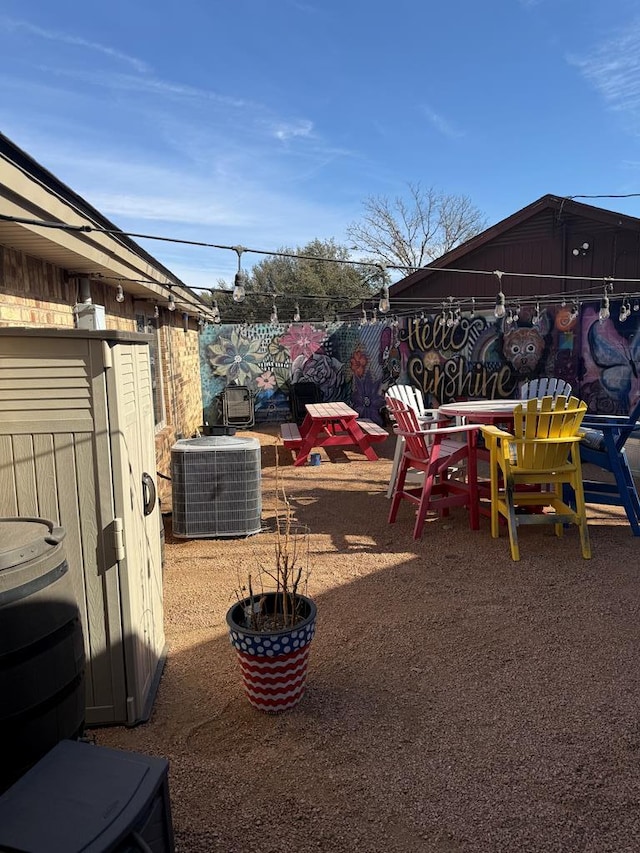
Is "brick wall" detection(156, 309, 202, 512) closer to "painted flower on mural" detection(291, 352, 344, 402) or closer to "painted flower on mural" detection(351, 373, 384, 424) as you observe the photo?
"painted flower on mural" detection(291, 352, 344, 402)

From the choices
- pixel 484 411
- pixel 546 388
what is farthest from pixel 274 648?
pixel 546 388

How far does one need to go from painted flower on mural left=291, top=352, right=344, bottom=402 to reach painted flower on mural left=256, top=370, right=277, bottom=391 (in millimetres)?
433

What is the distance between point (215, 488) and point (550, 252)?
992 cm

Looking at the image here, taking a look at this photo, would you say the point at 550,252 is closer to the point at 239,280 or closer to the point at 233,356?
the point at 233,356

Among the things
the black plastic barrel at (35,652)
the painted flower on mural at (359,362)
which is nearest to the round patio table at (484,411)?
the black plastic barrel at (35,652)

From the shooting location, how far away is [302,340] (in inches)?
507

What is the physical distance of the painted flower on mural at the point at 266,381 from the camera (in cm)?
1291

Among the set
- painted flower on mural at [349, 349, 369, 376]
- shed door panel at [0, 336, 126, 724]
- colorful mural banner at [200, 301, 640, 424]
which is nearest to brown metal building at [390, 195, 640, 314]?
colorful mural banner at [200, 301, 640, 424]

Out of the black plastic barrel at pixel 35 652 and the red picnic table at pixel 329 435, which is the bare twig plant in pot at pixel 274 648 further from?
the red picnic table at pixel 329 435

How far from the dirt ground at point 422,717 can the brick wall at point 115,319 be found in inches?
77.4

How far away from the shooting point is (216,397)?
42.1 feet

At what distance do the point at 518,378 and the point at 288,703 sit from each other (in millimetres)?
8512

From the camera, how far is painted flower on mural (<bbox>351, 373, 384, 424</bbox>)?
40.2 ft

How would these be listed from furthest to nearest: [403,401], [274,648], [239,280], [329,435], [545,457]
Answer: [329,435] → [403,401] → [545,457] → [239,280] → [274,648]
